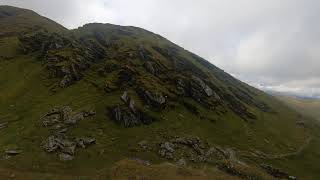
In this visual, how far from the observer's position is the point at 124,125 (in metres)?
104

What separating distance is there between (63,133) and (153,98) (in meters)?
33.0

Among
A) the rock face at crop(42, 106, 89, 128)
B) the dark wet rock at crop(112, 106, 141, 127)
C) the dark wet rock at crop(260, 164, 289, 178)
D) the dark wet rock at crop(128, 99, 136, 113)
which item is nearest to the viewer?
the dark wet rock at crop(260, 164, 289, 178)

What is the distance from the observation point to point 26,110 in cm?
10988

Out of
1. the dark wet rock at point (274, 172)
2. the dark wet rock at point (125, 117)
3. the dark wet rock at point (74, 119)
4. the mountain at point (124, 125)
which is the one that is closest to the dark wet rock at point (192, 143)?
the mountain at point (124, 125)

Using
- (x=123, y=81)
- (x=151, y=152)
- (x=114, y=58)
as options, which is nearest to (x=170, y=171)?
(x=151, y=152)

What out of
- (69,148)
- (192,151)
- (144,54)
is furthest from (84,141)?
(144,54)

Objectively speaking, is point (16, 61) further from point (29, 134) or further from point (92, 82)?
point (29, 134)

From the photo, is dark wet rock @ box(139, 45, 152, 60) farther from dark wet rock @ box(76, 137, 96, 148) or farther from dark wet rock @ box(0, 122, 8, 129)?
dark wet rock @ box(76, 137, 96, 148)

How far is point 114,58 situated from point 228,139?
5532cm

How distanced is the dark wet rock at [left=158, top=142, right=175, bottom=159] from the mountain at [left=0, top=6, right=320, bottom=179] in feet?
0.75

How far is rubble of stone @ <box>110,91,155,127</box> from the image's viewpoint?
344 feet

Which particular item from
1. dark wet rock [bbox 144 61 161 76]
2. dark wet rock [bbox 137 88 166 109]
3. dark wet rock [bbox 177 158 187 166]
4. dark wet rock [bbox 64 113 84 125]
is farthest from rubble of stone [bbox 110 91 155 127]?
dark wet rock [bbox 144 61 161 76]

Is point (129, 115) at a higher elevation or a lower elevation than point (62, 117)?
higher

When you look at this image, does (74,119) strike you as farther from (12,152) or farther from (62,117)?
(12,152)
